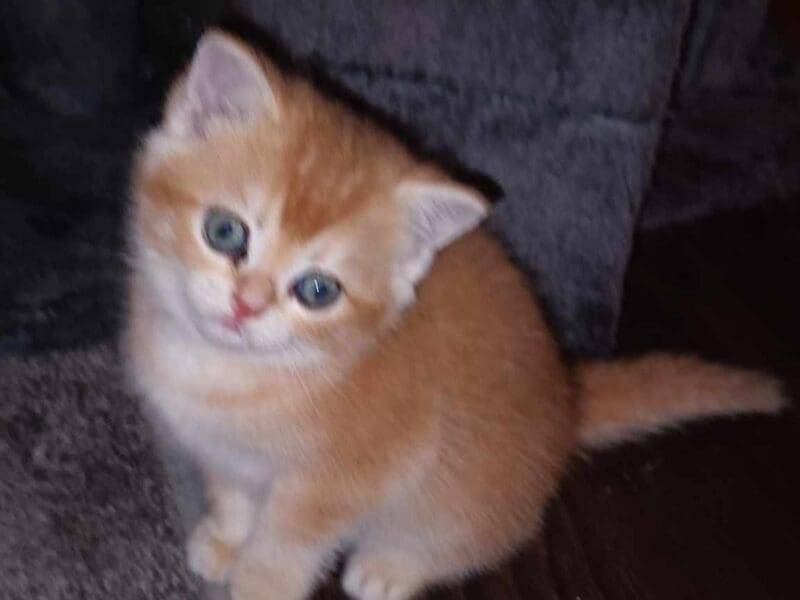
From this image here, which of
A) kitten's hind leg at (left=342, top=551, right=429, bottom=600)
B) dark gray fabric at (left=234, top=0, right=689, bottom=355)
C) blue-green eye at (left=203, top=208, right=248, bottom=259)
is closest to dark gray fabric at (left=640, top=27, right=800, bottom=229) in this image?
dark gray fabric at (left=234, top=0, right=689, bottom=355)

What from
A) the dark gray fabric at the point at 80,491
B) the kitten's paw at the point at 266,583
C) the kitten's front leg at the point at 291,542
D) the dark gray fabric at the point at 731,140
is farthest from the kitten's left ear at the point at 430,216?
the dark gray fabric at the point at 731,140

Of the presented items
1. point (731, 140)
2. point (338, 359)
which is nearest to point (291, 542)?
point (338, 359)

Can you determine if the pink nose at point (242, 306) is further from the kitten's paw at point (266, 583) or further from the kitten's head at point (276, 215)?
the kitten's paw at point (266, 583)

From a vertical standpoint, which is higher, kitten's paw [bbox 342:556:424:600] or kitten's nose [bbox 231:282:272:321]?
kitten's nose [bbox 231:282:272:321]

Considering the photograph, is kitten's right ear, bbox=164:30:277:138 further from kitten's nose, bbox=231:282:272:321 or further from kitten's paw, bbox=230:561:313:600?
kitten's paw, bbox=230:561:313:600

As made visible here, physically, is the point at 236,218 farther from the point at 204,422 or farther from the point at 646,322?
the point at 646,322

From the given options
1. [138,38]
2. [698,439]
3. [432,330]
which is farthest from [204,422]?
[698,439]
